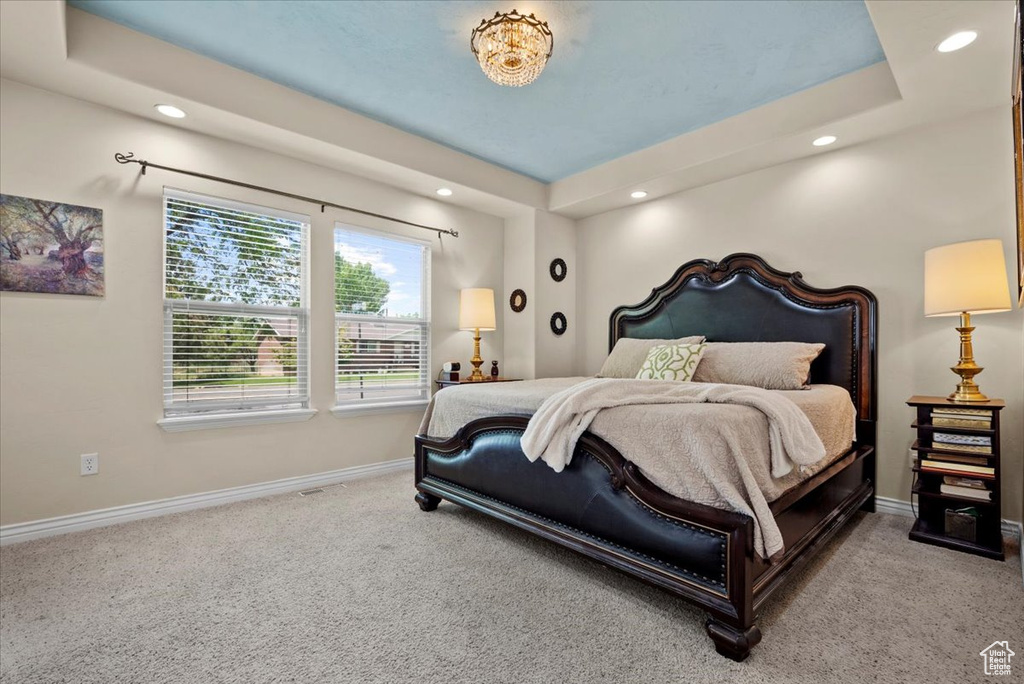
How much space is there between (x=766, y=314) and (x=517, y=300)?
2215 millimetres

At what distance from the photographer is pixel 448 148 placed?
386 cm

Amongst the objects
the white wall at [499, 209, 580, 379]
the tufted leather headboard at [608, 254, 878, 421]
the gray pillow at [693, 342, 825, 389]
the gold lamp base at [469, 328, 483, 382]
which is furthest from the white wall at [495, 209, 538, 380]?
the gray pillow at [693, 342, 825, 389]

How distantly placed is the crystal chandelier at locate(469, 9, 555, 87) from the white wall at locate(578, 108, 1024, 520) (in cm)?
219

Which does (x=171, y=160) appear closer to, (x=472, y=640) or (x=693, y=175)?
(x=472, y=640)

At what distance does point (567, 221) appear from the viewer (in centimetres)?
492

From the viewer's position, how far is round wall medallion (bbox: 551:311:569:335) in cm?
473

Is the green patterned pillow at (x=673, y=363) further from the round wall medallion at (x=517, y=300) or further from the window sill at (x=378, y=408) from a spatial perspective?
the window sill at (x=378, y=408)

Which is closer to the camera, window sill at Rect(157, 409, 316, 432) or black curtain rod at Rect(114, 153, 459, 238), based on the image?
black curtain rod at Rect(114, 153, 459, 238)

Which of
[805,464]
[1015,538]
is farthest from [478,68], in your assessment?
[1015,538]

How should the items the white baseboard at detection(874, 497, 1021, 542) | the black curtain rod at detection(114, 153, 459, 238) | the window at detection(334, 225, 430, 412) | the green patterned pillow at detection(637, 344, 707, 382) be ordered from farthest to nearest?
the window at detection(334, 225, 430, 412)
the green patterned pillow at detection(637, 344, 707, 382)
the white baseboard at detection(874, 497, 1021, 542)
the black curtain rod at detection(114, 153, 459, 238)

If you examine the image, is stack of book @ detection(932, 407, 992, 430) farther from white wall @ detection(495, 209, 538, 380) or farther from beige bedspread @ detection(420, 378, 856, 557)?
white wall @ detection(495, 209, 538, 380)

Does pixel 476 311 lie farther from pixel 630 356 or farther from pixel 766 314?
pixel 766 314

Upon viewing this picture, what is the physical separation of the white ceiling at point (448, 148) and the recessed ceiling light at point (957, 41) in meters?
0.04

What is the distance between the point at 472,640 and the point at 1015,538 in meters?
2.96
